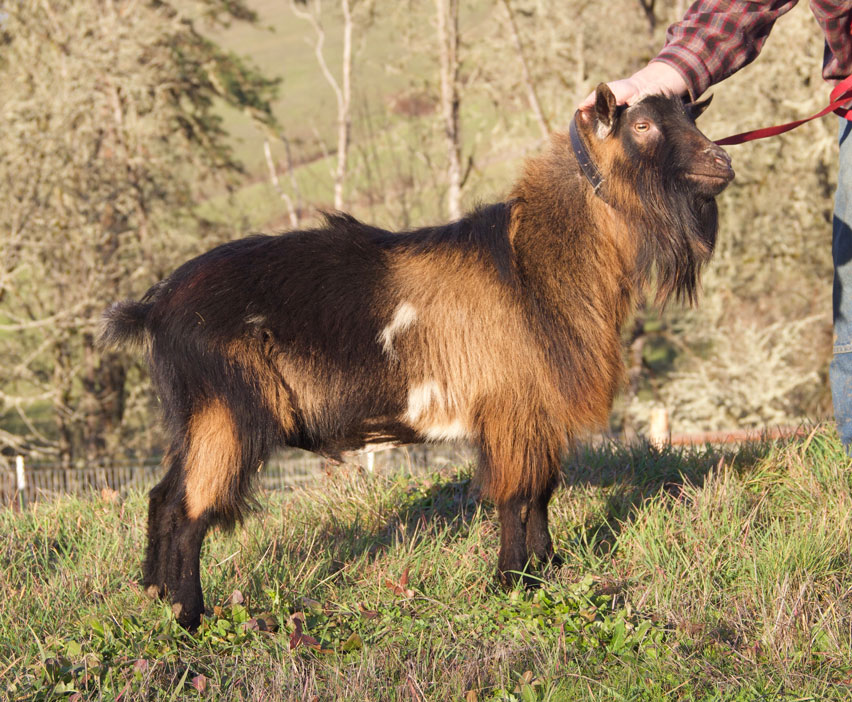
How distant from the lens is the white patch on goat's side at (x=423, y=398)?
4141mm

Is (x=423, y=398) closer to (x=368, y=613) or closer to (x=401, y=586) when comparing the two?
(x=401, y=586)

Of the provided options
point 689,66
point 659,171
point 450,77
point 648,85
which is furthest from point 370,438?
point 450,77

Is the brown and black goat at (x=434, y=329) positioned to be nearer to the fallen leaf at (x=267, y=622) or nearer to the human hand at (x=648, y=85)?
the human hand at (x=648, y=85)

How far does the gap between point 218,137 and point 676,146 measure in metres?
20.3

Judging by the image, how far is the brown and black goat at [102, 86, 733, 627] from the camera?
390 centimetres

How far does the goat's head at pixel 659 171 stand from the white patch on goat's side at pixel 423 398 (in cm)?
117

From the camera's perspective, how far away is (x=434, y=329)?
4.13m

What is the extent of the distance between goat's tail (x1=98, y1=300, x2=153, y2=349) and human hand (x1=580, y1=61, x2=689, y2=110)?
234 cm

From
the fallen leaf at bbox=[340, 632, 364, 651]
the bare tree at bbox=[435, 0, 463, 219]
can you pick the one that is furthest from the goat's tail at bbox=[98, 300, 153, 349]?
the bare tree at bbox=[435, 0, 463, 219]

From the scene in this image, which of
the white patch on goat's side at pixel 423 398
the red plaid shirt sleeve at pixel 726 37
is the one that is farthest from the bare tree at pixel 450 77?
the white patch on goat's side at pixel 423 398

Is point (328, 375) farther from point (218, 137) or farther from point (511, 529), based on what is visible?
point (218, 137)

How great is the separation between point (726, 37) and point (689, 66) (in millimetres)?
342

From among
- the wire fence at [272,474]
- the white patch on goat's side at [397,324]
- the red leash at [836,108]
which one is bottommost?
the wire fence at [272,474]

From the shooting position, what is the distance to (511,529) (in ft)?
13.7
